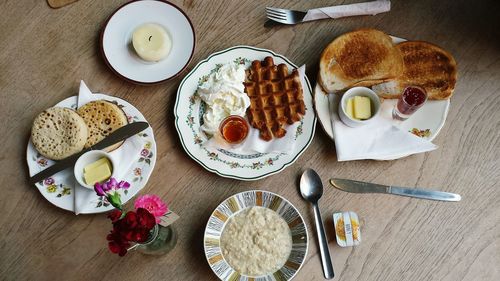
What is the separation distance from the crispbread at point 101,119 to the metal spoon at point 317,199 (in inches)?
25.0

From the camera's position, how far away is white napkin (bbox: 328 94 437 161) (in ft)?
4.80

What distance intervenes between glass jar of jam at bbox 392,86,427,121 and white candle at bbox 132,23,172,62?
83cm

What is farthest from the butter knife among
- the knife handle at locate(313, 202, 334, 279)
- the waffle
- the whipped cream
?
the whipped cream

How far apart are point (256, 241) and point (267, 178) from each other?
225 millimetres

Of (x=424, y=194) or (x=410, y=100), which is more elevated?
(x=410, y=100)

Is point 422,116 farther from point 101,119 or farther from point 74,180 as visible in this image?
point 74,180

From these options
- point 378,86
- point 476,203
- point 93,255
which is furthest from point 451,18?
point 93,255

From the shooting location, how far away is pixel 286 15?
1612 millimetres

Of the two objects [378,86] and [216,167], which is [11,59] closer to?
[216,167]

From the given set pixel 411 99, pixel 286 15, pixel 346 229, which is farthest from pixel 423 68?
pixel 346 229

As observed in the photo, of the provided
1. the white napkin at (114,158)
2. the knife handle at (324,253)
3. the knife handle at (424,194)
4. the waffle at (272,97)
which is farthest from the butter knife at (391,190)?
the white napkin at (114,158)

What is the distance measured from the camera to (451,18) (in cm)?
165

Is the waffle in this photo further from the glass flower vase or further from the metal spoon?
the glass flower vase

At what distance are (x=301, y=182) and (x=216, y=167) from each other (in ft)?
0.95
